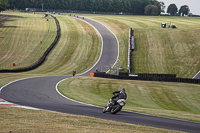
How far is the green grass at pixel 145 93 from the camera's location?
26.3m

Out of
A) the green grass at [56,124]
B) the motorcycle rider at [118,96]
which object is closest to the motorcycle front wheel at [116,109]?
the motorcycle rider at [118,96]

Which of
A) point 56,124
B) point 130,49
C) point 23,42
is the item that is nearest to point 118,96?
point 56,124

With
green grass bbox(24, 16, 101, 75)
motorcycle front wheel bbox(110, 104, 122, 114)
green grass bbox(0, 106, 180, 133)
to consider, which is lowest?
green grass bbox(24, 16, 101, 75)

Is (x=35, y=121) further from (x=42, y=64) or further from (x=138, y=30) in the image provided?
(x=138, y=30)

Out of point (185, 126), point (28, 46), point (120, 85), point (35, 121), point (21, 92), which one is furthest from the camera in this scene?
point (28, 46)

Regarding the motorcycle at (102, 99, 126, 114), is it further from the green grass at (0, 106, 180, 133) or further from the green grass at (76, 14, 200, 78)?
the green grass at (76, 14, 200, 78)

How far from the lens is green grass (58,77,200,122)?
2627cm

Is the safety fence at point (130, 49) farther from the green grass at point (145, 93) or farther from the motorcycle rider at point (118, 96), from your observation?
the motorcycle rider at point (118, 96)

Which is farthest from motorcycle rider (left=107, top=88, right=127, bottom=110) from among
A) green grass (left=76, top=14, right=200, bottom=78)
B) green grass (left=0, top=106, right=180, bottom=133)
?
green grass (left=76, top=14, right=200, bottom=78)

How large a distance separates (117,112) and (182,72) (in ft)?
118

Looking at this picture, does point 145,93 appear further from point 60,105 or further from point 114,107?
point 114,107

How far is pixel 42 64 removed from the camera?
57000 millimetres

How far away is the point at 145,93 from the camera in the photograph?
3125cm

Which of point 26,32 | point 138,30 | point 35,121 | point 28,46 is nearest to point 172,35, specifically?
point 138,30
